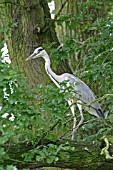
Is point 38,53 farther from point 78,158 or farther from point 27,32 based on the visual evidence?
point 78,158

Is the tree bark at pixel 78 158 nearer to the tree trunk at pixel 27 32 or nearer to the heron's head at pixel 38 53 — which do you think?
the heron's head at pixel 38 53

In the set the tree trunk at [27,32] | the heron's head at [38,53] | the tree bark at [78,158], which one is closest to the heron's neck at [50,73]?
the heron's head at [38,53]

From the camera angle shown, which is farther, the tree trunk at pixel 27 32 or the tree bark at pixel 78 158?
the tree trunk at pixel 27 32

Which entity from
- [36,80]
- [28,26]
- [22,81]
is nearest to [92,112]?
[36,80]

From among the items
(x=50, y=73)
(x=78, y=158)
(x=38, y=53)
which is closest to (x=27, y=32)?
(x=38, y=53)

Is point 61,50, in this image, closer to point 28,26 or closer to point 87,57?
point 87,57

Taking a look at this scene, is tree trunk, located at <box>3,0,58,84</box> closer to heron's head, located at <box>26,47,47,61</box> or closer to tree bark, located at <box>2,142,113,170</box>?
heron's head, located at <box>26,47,47,61</box>

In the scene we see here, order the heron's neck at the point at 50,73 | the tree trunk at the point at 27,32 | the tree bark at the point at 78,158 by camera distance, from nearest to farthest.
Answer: the tree bark at the point at 78,158 → the heron's neck at the point at 50,73 → the tree trunk at the point at 27,32

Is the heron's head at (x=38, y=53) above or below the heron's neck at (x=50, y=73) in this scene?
above

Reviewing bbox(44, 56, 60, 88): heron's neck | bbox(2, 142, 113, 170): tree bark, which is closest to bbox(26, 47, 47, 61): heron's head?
bbox(44, 56, 60, 88): heron's neck

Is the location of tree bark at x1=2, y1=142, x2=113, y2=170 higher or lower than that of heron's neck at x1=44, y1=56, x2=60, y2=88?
lower

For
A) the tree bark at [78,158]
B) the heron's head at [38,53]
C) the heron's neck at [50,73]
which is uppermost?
the heron's head at [38,53]

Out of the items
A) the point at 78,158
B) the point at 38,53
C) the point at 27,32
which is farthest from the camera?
the point at 27,32

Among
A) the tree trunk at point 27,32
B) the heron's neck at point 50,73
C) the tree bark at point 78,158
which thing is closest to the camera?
the tree bark at point 78,158
